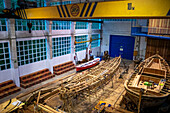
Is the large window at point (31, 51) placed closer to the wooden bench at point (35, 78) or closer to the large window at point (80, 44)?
the wooden bench at point (35, 78)

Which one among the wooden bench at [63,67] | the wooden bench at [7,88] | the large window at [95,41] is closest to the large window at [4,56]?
the wooden bench at [7,88]

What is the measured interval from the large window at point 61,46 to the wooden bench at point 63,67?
1.58 m

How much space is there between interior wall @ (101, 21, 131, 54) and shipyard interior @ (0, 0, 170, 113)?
0.18 meters

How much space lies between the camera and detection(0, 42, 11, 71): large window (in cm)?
1289

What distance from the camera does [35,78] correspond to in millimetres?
15258

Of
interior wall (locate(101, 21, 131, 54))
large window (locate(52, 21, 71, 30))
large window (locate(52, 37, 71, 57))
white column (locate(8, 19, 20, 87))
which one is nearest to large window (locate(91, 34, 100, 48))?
interior wall (locate(101, 21, 131, 54))

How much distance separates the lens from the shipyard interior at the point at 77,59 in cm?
709

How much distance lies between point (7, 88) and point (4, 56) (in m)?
3.12

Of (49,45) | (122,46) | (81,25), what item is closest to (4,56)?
(49,45)

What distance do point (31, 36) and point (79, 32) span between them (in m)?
8.57

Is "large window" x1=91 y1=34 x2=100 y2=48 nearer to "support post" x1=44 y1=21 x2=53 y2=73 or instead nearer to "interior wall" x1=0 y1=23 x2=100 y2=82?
"interior wall" x1=0 y1=23 x2=100 y2=82

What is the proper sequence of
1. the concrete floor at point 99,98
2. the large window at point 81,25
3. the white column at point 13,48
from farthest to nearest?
the large window at point 81,25 < the white column at point 13,48 < the concrete floor at point 99,98

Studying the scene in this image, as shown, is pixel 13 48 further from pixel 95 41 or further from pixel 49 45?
pixel 95 41

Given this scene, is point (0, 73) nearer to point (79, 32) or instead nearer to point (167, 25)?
point (79, 32)
